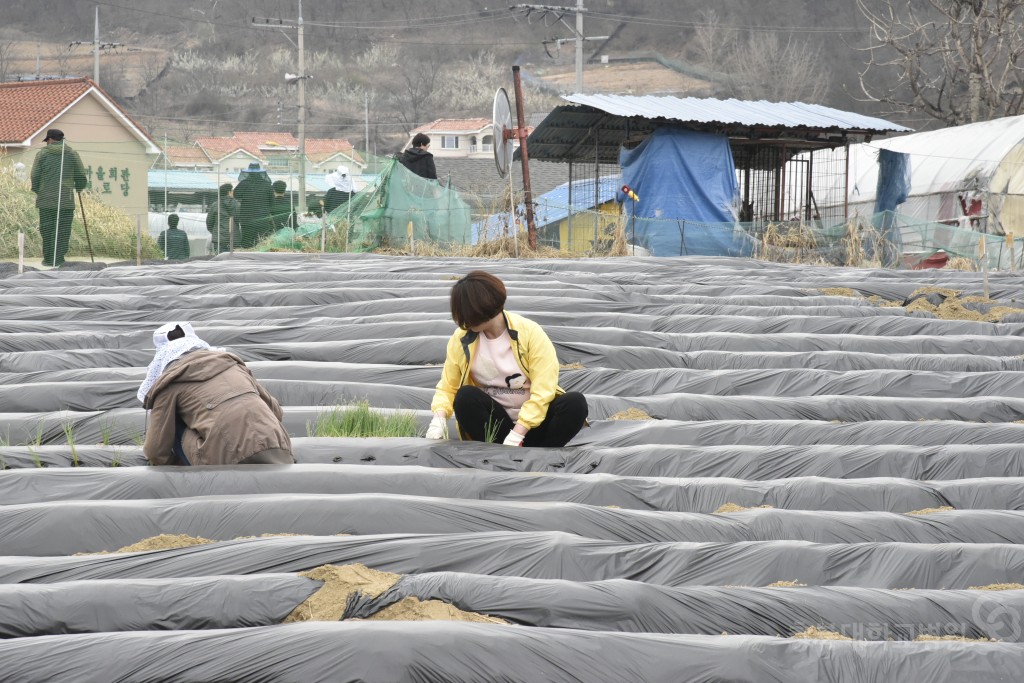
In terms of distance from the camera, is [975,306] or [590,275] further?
[590,275]

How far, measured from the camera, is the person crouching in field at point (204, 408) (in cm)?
315

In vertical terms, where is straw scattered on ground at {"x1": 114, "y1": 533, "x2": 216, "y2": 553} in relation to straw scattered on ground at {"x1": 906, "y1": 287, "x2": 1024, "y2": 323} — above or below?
below

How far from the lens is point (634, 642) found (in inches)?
78.9

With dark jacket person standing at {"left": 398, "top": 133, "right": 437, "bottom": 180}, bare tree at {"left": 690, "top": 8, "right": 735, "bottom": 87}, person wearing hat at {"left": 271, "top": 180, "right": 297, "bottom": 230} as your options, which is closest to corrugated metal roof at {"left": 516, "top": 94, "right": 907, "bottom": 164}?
dark jacket person standing at {"left": 398, "top": 133, "right": 437, "bottom": 180}

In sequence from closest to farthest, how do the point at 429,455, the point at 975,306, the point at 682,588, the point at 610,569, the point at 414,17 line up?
the point at 682,588, the point at 610,569, the point at 429,455, the point at 975,306, the point at 414,17

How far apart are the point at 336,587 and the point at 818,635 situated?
1.00 meters

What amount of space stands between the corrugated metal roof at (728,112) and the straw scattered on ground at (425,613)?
11.2 m

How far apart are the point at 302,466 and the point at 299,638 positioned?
1291 mm

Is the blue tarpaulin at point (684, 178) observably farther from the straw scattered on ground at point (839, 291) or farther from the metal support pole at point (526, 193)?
the straw scattered on ground at point (839, 291)

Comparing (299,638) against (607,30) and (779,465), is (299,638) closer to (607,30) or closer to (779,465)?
(779,465)

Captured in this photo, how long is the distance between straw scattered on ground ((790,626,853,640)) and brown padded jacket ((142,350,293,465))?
170 cm

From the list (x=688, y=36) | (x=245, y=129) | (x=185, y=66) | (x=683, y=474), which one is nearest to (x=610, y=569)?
(x=683, y=474)

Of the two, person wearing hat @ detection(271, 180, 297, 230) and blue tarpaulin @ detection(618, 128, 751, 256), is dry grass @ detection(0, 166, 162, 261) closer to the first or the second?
person wearing hat @ detection(271, 180, 297, 230)

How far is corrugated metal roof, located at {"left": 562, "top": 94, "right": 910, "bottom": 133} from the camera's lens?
525 inches
